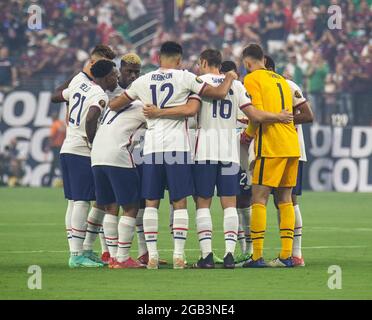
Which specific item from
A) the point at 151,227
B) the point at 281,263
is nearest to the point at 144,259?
the point at 151,227

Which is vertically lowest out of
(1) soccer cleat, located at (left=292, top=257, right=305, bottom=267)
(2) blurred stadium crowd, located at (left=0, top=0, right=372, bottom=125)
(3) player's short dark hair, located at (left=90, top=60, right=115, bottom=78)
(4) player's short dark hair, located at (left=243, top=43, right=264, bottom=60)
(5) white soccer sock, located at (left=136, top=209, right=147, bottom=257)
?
(1) soccer cleat, located at (left=292, top=257, right=305, bottom=267)

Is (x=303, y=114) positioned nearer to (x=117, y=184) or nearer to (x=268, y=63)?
(x=268, y=63)

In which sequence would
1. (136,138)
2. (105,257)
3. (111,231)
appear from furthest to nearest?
(105,257)
(136,138)
(111,231)

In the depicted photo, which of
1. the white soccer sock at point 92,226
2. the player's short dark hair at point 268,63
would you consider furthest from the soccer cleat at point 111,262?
the player's short dark hair at point 268,63

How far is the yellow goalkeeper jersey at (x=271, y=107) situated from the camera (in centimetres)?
1321

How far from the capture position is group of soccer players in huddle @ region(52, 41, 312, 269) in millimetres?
12953

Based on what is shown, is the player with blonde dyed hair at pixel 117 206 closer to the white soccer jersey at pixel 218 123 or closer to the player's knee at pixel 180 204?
the player's knee at pixel 180 204

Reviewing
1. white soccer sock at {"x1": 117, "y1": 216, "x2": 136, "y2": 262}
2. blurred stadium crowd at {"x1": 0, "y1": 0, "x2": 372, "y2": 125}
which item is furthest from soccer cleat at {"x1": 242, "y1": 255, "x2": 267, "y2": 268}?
blurred stadium crowd at {"x1": 0, "y1": 0, "x2": 372, "y2": 125}

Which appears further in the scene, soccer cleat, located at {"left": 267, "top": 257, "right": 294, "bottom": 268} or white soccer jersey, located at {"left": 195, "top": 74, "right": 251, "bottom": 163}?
soccer cleat, located at {"left": 267, "top": 257, "right": 294, "bottom": 268}

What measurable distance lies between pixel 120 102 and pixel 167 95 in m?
0.53

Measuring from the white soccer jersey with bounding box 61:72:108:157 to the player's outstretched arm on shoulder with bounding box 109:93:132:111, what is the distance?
382 millimetres

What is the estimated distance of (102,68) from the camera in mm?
13508

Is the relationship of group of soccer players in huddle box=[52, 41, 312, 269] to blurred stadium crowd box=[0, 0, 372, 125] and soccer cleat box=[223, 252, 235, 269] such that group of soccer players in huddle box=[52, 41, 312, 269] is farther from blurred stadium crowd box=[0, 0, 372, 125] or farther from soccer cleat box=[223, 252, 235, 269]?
blurred stadium crowd box=[0, 0, 372, 125]

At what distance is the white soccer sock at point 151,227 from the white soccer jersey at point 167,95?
24.9 inches
